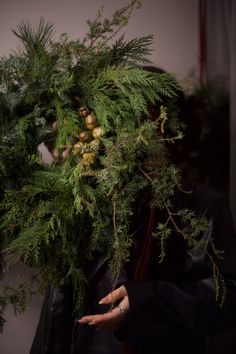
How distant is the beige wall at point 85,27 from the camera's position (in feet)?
3.22

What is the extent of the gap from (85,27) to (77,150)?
0.56 metres

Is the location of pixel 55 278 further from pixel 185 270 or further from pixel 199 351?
pixel 199 351

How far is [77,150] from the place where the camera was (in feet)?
1.94

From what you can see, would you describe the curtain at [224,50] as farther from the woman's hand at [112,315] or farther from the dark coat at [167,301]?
the woman's hand at [112,315]

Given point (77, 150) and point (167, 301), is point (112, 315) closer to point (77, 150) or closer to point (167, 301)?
point (167, 301)

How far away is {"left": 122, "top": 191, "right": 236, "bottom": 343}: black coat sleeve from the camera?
719mm

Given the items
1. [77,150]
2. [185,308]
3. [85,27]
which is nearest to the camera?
[77,150]

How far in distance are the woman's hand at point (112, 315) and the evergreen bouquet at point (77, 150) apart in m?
0.04

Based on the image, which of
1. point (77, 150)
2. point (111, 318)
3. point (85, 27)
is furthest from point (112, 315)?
point (85, 27)

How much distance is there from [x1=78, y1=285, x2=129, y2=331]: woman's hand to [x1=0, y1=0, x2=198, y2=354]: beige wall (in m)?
0.42

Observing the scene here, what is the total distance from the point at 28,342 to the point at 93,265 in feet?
1.58

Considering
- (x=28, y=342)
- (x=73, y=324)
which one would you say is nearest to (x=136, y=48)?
(x=73, y=324)

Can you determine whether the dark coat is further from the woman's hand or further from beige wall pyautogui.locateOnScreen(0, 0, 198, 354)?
beige wall pyautogui.locateOnScreen(0, 0, 198, 354)

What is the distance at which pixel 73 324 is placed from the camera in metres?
0.86
